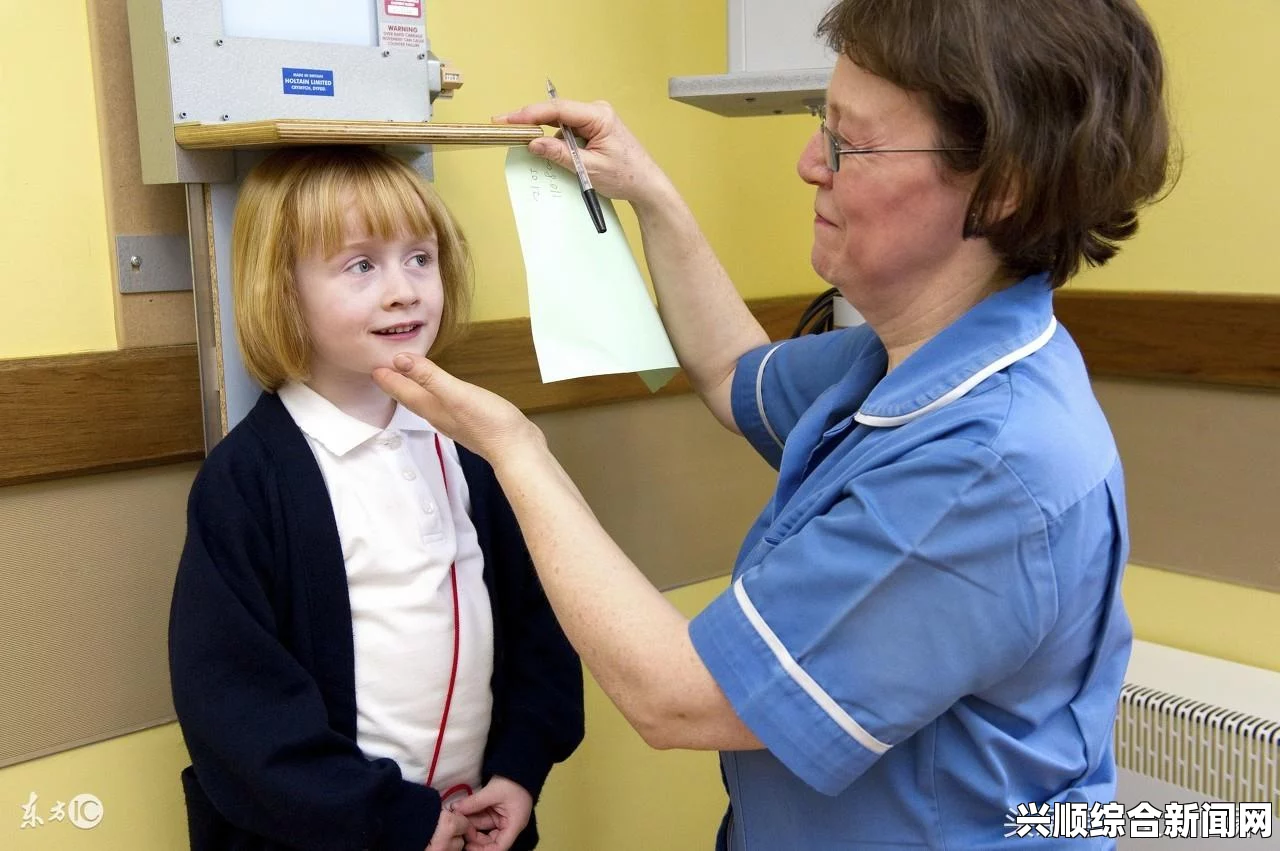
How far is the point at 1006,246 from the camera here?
41.1 inches

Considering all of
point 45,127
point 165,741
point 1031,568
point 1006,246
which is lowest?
point 165,741

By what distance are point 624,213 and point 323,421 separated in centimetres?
73

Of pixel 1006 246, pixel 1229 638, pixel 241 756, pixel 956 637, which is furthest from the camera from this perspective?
pixel 1229 638

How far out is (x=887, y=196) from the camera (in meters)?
1.04

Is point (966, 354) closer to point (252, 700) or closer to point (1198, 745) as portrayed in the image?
point (252, 700)

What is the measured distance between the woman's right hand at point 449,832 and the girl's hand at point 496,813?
0.02 meters

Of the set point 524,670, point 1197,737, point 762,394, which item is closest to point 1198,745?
point 1197,737

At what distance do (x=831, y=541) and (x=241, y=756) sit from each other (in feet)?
2.03

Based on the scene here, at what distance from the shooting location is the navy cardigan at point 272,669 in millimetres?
1157

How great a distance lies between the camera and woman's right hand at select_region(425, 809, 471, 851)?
4.14ft

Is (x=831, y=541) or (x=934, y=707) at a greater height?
(x=831, y=541)

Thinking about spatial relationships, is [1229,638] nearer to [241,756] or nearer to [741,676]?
[741,676]

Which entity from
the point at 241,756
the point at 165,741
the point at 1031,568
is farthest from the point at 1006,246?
the point at 165,741

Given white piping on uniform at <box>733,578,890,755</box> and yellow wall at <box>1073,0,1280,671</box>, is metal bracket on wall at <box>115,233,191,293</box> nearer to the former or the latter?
white piping on uniform at <box>733,578,890,755</box>
